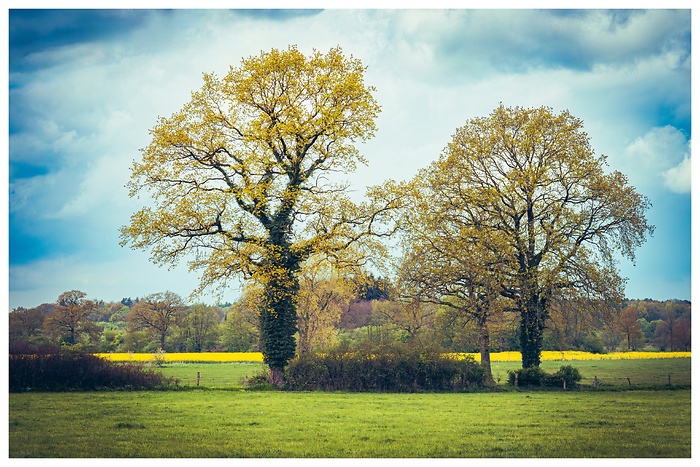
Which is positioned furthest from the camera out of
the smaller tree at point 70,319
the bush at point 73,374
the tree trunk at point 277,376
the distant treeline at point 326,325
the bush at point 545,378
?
the bush at point 545,378

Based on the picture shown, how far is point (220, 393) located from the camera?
71.5ft

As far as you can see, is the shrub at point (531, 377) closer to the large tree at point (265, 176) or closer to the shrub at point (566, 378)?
the shrub at point (566, 378)

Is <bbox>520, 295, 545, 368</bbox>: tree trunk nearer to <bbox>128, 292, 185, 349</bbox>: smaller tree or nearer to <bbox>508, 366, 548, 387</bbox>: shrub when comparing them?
<bbox>508, 366, 548, 387</bbox>: shrub

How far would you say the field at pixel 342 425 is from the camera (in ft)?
41.9

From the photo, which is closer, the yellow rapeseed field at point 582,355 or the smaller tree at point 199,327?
the yellow rapeseed field at point 582,355

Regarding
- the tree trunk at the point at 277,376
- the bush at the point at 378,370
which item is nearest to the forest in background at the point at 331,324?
the bush at the point at 378,370

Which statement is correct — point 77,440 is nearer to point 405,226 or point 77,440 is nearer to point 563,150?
point 405,226

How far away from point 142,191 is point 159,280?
3.19 metres

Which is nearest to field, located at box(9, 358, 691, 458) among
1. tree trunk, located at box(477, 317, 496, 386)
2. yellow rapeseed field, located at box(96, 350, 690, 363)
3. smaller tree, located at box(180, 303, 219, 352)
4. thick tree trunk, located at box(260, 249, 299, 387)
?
thick tree trunk, located at box(260, 249, 299, 387)

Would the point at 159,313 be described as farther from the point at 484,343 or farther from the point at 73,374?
the point at 484,343

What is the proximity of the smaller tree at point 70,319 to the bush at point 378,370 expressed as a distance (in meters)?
7.70

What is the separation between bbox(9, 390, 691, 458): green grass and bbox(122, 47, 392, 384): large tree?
458 cm

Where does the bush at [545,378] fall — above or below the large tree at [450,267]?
below
